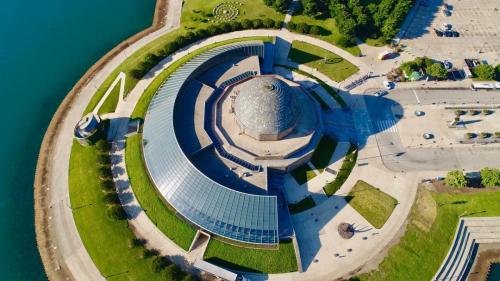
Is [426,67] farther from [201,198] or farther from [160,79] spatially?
[160,79]

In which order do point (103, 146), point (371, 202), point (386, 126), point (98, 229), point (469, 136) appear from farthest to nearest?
point (386, 126) < point (469, 136) < point (103, 146) < point (371, 202) < point (98, 229)

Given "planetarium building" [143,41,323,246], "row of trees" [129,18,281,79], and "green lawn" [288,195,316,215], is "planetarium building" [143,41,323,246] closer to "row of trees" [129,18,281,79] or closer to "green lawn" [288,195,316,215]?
"green lawn" [288,195,316,215]

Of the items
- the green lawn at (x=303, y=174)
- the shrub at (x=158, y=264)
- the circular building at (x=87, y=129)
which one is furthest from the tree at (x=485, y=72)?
the circular building at (x=87, y=129)

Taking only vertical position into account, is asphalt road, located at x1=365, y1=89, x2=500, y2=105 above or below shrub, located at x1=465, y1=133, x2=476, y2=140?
above

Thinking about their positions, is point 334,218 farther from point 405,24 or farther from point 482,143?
point 405,24

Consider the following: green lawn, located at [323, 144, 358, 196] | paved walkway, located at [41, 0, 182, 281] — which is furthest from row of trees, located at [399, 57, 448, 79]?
paved walkway, located at [41, 0, 182, 281]

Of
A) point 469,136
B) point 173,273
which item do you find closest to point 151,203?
point 173,273
